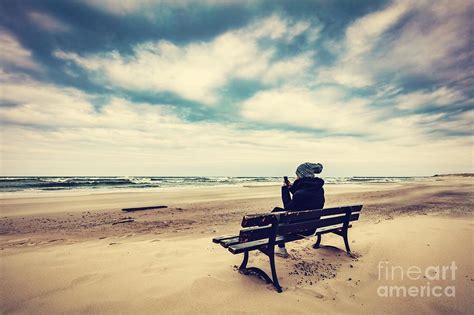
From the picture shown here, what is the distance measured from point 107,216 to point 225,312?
9.04m

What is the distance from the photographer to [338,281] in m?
4.05

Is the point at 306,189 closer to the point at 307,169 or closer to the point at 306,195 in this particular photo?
the point at 306,195

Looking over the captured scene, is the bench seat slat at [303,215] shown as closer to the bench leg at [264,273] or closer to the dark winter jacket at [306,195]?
the dark winter jacket at [306,195]

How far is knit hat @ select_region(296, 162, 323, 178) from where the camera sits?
189 inches

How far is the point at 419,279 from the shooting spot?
412 centimetres

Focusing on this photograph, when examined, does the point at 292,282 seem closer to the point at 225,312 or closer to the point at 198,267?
the point at 225,312

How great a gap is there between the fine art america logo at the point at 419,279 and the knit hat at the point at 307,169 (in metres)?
2.16

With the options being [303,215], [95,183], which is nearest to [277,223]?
[303,215]

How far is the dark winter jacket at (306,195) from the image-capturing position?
4.60m

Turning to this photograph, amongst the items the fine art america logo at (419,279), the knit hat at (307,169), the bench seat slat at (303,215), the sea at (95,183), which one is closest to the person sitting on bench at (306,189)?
the knit hat at (307,169)

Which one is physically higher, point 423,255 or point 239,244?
point 239,244

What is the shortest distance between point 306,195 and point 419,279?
2.31m

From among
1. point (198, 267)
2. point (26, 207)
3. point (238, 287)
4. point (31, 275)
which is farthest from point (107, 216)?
point (238, 287)

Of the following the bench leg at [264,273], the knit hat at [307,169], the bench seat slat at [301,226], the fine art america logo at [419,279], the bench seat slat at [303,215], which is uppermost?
the knit hat at [307,169]
